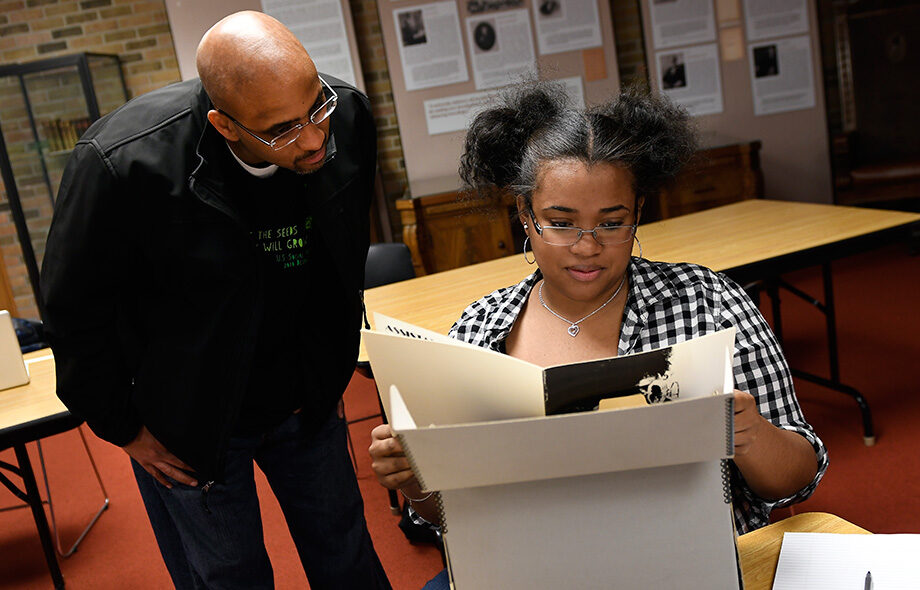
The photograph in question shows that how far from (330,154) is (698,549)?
101 centimetres

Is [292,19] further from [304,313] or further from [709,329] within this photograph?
[709,329]

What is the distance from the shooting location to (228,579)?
5.68 feet

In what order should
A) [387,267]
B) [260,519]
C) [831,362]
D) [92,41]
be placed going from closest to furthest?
[260,519] < [831,362] < [387,267] < [92,41]

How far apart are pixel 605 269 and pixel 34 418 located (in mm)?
1783

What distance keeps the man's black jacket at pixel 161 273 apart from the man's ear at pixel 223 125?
0.07 meters

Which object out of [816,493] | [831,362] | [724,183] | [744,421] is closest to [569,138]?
[744,421]

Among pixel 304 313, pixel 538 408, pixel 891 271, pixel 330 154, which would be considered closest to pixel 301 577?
pixel 304 313

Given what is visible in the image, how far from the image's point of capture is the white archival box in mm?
722

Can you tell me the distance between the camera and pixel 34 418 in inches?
89.4

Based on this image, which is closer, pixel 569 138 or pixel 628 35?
pixel 569 138

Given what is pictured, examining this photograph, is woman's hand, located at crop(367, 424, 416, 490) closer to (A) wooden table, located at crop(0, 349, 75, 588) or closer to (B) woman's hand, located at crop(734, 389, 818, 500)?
(B) woman's hand, located at crop(734, 389, 818, 500)

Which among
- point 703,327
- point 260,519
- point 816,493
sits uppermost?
point 703,327

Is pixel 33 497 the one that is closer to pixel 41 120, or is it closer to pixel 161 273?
pixel 161 273

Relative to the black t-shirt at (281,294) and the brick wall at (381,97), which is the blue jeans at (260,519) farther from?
the brick wall at (381,97)
